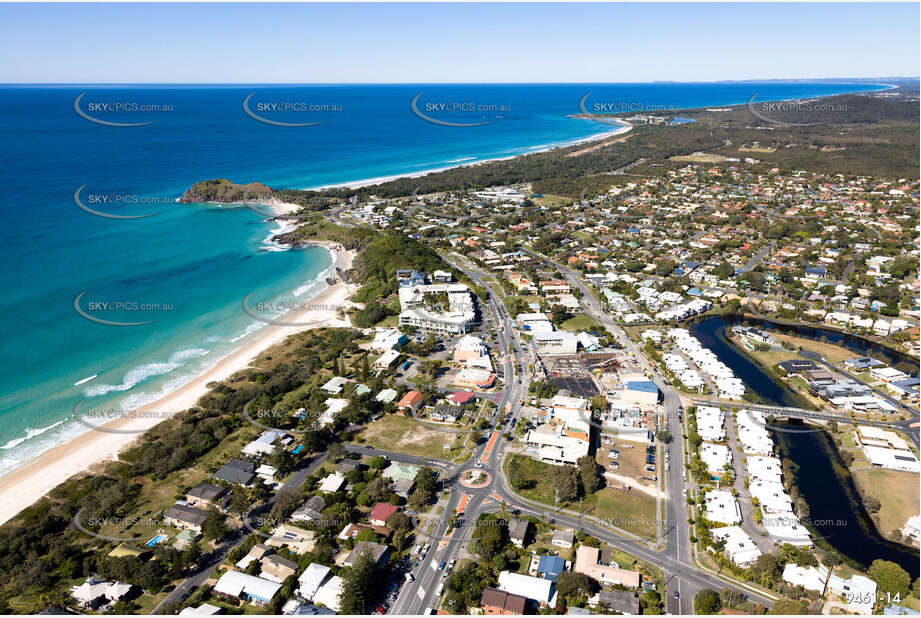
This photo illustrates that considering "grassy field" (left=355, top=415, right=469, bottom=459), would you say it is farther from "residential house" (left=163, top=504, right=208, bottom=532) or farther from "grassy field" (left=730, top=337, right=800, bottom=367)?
"grassy field" (left=730, top=337, right=800, bottom=367)

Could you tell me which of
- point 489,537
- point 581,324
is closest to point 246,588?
point 489,537

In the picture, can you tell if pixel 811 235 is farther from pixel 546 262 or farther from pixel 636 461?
pixel 636 461

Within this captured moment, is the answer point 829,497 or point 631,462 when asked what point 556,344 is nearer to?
point 631,462

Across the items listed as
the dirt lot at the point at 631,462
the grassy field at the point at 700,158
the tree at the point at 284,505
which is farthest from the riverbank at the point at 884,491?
the grassy field at the point at 700,158

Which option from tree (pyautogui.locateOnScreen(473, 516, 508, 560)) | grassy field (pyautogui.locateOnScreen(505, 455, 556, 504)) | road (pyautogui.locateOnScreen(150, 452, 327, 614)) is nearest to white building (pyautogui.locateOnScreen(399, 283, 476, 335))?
grassy field (pyautogui.locateOnScreen(505, 455, 556, 504))

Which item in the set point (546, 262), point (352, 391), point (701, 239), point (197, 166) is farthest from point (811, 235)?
point (197, 166)
